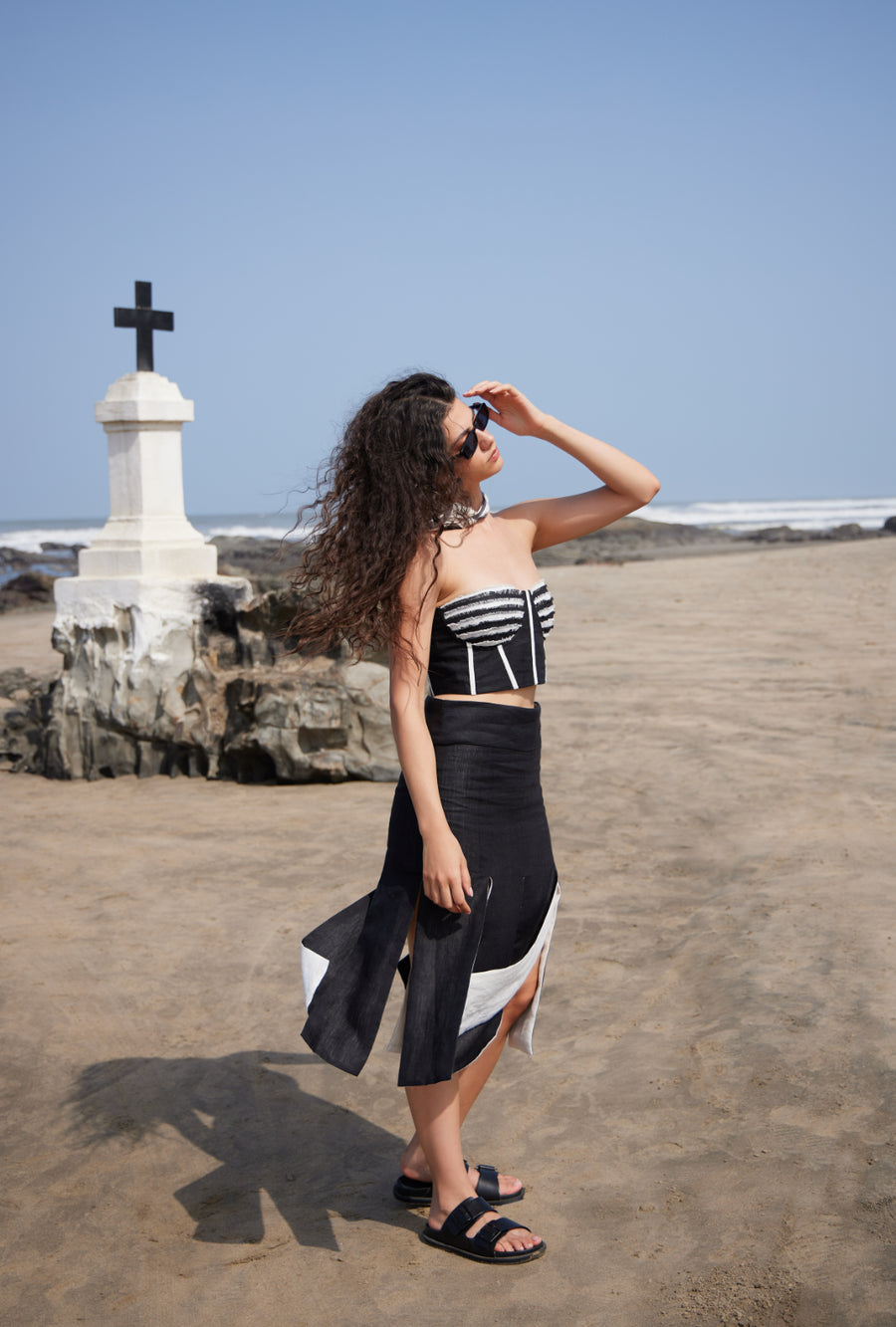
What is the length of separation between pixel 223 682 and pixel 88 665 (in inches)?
33.4

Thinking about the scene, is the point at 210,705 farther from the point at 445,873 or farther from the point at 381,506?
the point at 445,873

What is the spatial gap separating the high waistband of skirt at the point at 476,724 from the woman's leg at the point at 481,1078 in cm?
59

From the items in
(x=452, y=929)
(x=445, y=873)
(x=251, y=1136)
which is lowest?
(x=251, y=1136)

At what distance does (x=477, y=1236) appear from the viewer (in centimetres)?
243

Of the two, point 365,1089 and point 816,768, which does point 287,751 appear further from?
point 365,1089

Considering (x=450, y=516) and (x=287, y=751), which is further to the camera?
(x=287, y=751)

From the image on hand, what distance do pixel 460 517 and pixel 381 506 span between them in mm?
202

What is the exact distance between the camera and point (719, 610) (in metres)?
12.9

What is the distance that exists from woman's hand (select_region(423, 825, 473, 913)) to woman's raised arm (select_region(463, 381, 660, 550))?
2.66 ft

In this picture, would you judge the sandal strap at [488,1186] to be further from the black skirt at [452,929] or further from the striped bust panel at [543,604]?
the striped bust panel at [543,604]

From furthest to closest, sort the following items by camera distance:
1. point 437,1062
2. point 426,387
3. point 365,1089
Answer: point 365,1089 → point 426,387 → point 437,1062

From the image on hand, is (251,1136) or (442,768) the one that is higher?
(442,768)

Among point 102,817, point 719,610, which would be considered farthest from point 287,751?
point 719,610

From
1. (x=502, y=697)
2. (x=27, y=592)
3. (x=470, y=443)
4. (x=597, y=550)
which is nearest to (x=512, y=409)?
(x=470, y=443)
